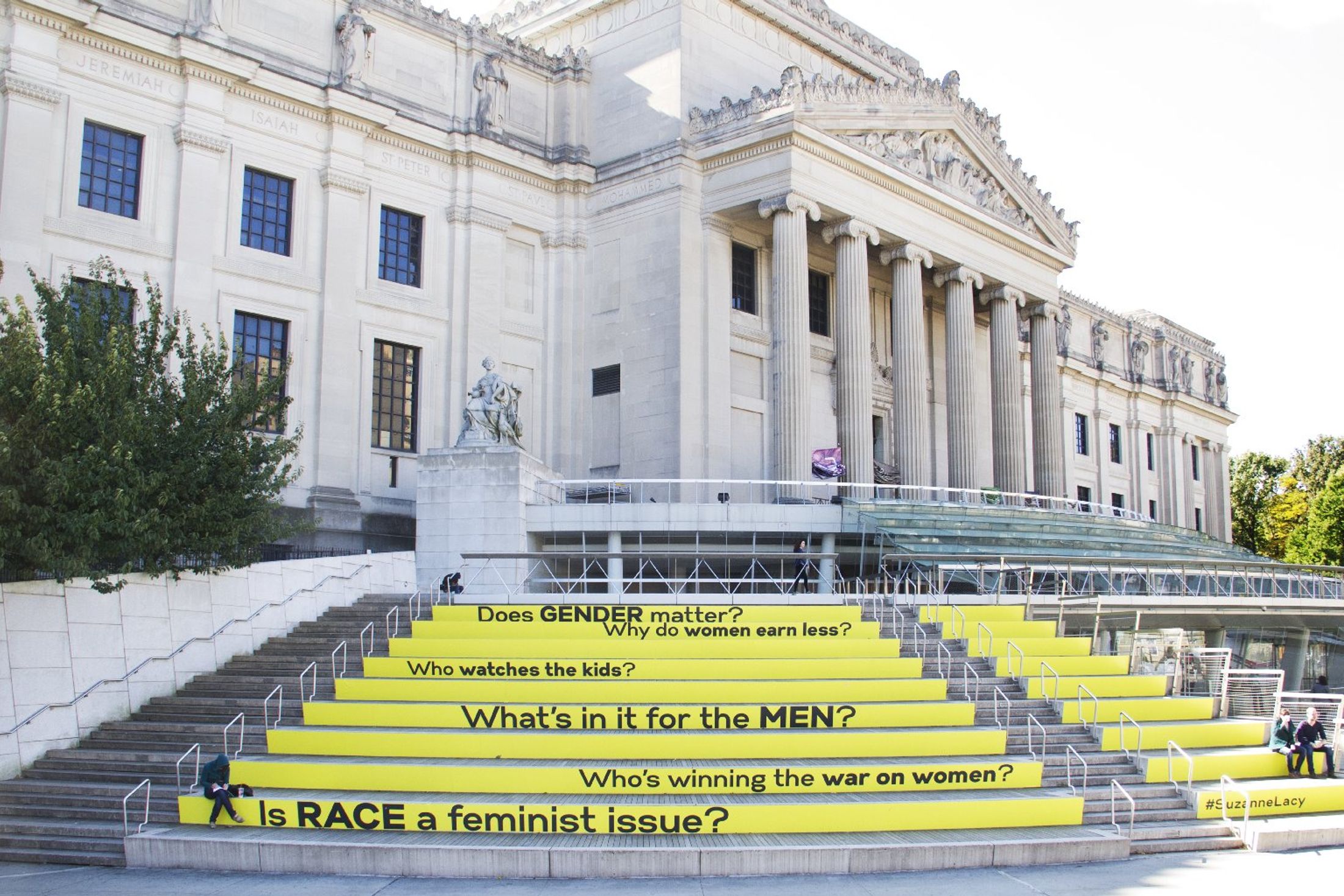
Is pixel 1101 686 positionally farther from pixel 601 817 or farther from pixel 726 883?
pixel 601 817

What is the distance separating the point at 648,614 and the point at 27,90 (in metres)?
21.2

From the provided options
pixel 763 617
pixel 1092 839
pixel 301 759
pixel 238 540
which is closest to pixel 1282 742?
pixel 1092 839

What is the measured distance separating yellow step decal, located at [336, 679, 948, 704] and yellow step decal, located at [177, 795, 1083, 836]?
3.63m

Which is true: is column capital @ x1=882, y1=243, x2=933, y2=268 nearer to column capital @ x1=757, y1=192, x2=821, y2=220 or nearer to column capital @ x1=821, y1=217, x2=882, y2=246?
column capital @ x1=821, y1=217, x2=882, y2=246

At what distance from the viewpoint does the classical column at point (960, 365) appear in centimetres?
4481

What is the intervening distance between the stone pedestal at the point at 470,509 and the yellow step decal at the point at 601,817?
1278 cm

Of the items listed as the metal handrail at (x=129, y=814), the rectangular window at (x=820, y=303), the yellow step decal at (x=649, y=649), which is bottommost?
the metal handrail at (x=129, y=814)

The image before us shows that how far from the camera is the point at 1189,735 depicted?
21141mm

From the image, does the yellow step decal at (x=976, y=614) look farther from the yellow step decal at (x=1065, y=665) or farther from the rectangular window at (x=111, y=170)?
the rectangular window at (x=111, y=170)

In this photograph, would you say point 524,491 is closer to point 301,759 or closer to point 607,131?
point 301,759

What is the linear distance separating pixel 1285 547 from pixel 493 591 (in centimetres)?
6868

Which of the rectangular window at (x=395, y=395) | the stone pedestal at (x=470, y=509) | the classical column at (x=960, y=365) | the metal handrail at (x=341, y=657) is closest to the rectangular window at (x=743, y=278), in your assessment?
the classical column at (x=960, y=365)

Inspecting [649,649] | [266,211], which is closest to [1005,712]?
[649,649]

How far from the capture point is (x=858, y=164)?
134ft
